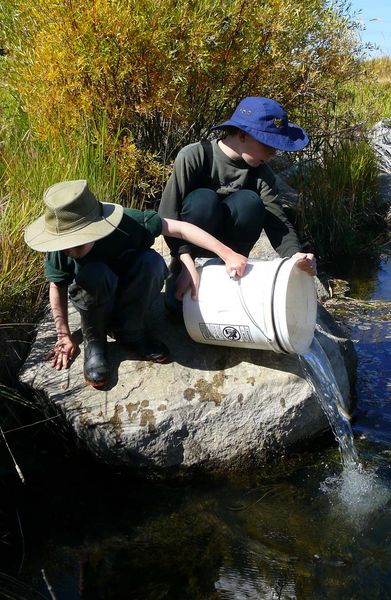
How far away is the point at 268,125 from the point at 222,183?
1.29ft

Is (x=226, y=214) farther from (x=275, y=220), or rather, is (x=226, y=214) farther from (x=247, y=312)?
(x=247, y=312)

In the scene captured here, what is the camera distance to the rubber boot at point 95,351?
2998 mm

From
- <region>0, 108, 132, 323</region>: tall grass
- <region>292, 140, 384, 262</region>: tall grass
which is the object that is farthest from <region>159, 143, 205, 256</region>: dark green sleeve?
<region>292, 140, 384, 262</region>: tall grass

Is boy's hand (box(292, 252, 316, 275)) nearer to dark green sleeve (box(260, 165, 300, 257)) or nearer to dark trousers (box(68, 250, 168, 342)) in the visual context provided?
dark green sleeve (box(260, 165, 300, 257))

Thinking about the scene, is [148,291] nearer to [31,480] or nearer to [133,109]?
[31,480]

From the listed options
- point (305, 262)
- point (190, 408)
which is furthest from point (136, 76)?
point (190, 408)

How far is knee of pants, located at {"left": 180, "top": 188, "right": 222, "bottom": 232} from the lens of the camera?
3227mm

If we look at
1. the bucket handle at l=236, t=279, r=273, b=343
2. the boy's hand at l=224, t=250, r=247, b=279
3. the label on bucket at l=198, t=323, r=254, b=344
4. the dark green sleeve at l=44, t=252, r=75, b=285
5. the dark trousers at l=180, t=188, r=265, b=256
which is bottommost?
the label on bucket at l=198, t=323, r=254, b=344

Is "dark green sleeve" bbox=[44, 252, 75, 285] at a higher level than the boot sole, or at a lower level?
higher

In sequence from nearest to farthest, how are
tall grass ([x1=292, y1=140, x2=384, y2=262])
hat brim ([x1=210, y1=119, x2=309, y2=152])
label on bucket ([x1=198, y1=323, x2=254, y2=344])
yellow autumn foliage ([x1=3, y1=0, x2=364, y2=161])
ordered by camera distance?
label on bucket ([x1=198, y1=323, x2=254, y2=344]) → hat brim ([x1=210, y1=119, x2=309, y2=152]) → yellow autumn foliage ([x1=3, y1=0, x2=364, y2=161]) → tall grass ([x1=292, y1=140, x2=384, y2=262])

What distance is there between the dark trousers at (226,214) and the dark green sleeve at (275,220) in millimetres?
93

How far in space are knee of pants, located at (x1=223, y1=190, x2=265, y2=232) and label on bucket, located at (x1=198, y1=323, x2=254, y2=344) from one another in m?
0.61

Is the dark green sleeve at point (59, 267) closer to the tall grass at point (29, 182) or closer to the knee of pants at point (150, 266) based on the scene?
the knee of pants at point (150, 266)

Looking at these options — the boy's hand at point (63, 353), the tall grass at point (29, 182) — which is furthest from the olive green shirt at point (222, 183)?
the tall grass at point (29, 182)
